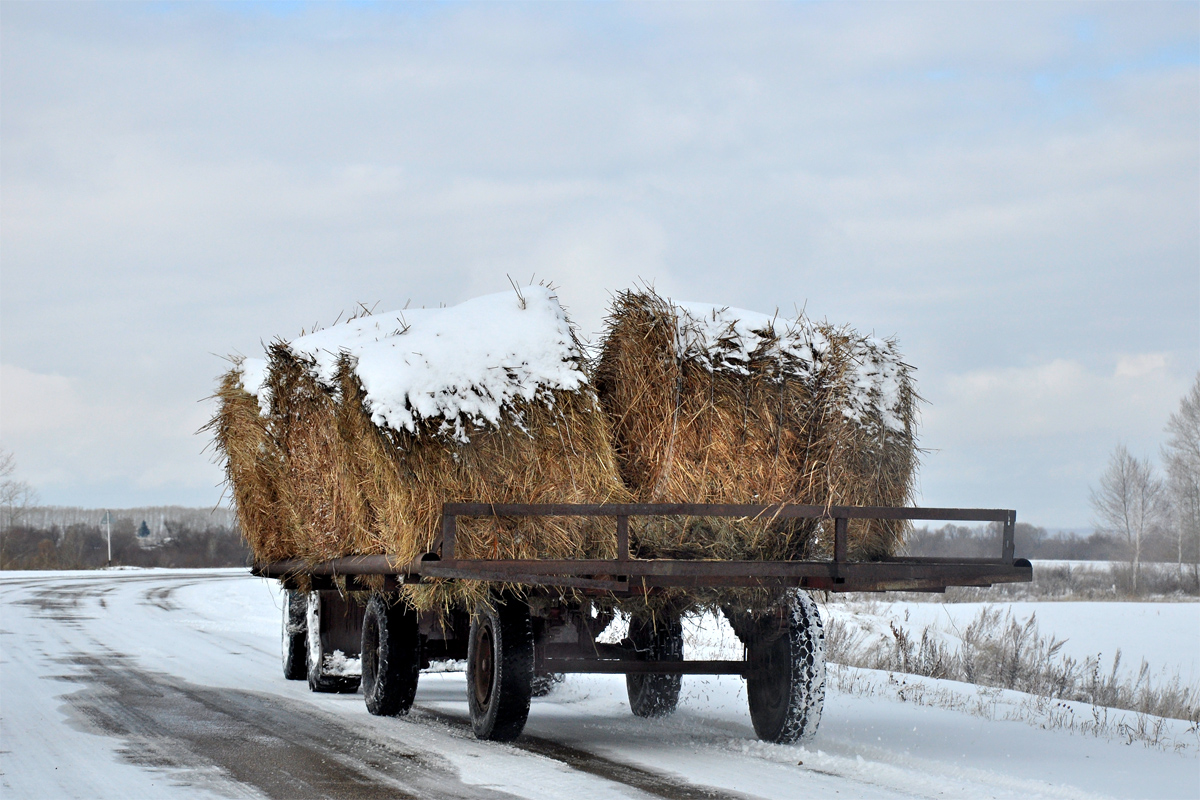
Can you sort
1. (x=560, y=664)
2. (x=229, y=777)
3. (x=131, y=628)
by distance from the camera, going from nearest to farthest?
(x=229, y=777)
(x=560, y=664)
(x=131, y=628)

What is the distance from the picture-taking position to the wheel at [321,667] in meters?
11.1

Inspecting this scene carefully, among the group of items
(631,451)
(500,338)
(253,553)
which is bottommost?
(253,553)

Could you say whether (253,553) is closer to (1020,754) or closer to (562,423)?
(562,423)

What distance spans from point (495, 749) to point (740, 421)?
270 centimetres

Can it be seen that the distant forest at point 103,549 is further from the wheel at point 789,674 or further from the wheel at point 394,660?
the wheel at point 789,674

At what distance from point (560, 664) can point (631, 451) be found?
154 centimetres

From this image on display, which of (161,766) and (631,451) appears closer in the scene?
(161,766)

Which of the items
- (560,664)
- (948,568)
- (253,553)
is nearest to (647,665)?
(560,664)

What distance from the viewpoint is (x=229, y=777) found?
679 cm

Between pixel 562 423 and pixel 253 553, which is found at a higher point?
pixel 562 423

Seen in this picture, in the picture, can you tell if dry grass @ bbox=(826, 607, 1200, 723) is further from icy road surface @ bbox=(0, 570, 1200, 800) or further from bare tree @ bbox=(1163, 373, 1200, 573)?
bare tree @ bbox=(1163, 373, 1200, 573)

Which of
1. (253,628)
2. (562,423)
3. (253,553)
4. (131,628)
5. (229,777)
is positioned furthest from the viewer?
(253,628)

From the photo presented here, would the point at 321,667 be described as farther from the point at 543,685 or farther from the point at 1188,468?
the point at 1188,468

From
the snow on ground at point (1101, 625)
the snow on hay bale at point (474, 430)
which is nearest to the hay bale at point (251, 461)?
the snow on hay bale at point (474, 430)
